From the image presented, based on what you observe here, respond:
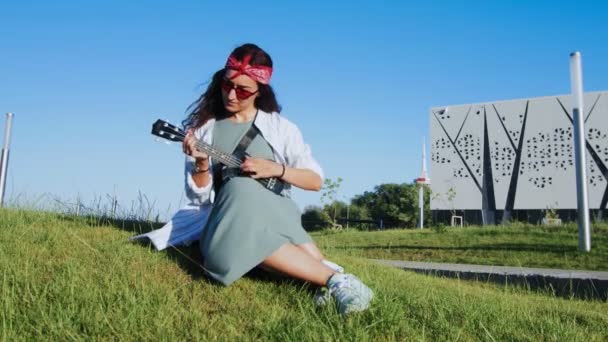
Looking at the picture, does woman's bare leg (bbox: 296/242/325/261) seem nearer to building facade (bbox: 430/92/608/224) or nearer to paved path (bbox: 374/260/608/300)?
paved path (bbox: 374/260/608/300)

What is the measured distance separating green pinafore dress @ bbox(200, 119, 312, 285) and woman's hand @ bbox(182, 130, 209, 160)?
0.20 metres

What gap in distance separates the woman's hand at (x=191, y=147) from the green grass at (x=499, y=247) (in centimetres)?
491

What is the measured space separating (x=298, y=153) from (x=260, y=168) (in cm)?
36

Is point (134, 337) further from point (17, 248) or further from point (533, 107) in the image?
point (533, 107)

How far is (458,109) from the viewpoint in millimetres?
43188

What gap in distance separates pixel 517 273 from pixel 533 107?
36370 millimetres

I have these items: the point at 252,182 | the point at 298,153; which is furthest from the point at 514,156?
the point at 252,182

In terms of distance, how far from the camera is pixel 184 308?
2.66 metres

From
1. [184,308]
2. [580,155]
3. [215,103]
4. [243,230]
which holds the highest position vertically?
[580,155]

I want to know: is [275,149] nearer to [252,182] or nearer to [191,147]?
[252,182]

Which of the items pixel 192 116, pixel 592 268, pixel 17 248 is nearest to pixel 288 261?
pixel 192 116

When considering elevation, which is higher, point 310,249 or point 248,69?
point 248,69

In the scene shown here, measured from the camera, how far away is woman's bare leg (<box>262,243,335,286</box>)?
9.26 ft

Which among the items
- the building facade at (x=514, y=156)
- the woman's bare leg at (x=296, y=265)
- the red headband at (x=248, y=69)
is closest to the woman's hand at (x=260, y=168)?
the woman's bare leg at (x=296, y=265)
